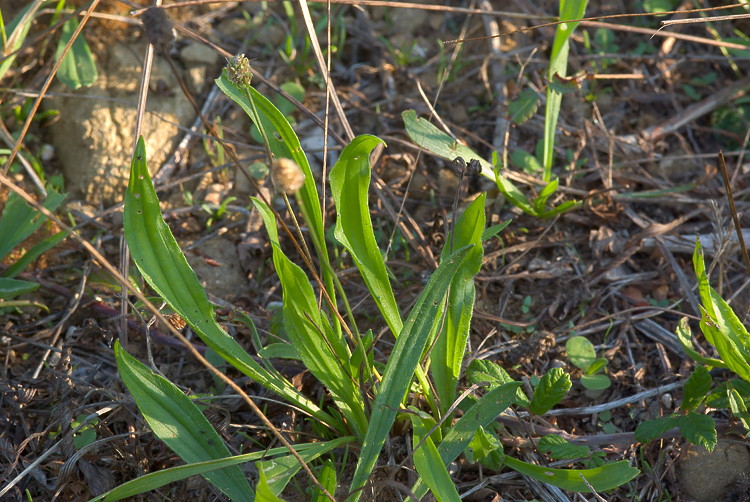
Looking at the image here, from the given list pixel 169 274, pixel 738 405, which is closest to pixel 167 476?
pixel 169 274

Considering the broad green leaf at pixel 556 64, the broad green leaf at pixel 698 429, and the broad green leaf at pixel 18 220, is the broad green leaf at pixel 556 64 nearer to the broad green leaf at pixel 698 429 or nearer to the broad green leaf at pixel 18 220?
→ the broad green leaf at pixel 698 429

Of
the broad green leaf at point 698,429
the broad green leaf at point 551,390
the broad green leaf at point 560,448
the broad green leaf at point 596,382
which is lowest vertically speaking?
the broad green leaf at point 596,382

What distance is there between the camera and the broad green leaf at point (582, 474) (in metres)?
1.25

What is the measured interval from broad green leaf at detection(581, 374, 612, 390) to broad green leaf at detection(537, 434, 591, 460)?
9.5 inches

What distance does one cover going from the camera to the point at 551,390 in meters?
1.40

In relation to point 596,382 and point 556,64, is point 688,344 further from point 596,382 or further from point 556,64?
point 556,64

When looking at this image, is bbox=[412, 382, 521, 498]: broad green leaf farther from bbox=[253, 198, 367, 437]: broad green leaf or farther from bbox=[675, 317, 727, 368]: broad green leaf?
bbox=[675, 317, 727, 368]: broad green leaf

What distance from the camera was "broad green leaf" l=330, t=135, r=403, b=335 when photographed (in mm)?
1389

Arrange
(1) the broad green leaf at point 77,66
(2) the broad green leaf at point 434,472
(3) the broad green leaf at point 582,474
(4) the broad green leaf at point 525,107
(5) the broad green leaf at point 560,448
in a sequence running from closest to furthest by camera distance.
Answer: (2) the broad green leaf at point 434,472
(3) the broad green leaf at point 582,474
(5) the broad green leaf at point 560,448
(4) the broad green leaf at point 525,107
(1) the broad green leaf at point 77,66

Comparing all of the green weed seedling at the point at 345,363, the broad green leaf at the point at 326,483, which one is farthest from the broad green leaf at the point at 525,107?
the broad green leaf at the point at 326,483

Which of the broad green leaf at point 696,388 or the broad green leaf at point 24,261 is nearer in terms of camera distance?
the broad green leaf at point 696,388

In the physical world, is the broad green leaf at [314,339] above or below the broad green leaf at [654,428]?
above

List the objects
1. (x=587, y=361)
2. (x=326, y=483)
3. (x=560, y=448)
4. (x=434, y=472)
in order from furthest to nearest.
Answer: (x=587, y=361) < (x=560, y=448) < (x=326, y=483) < (x=434, y=472)

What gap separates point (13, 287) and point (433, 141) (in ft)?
4.61
